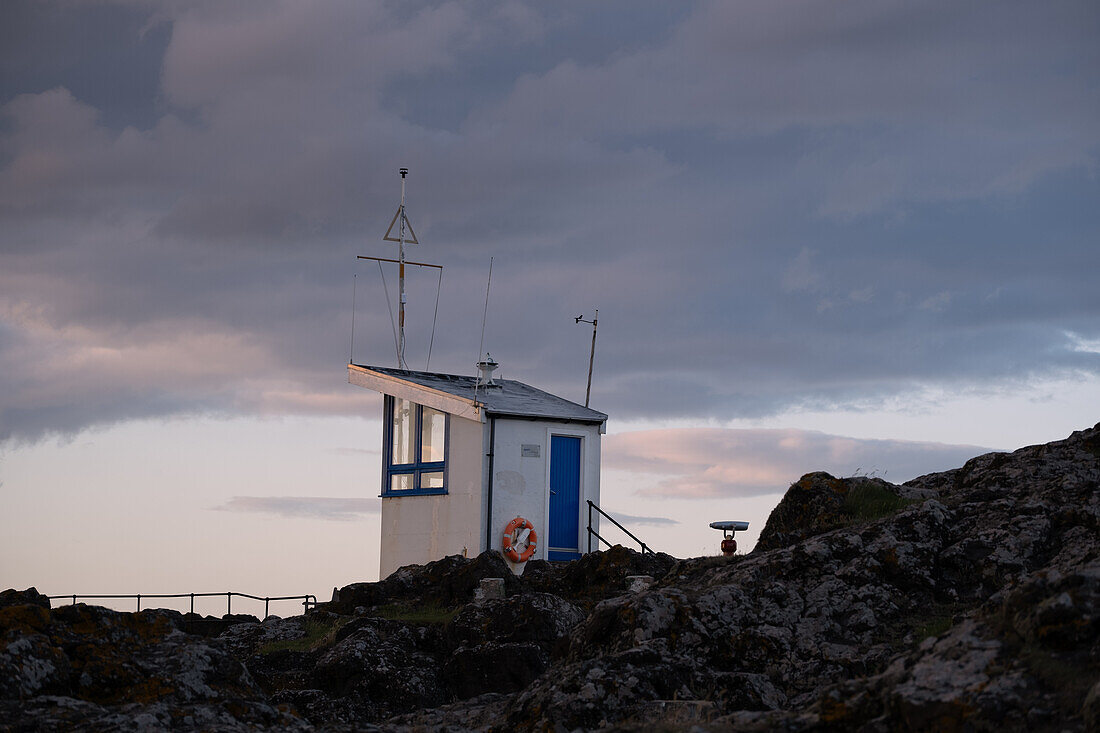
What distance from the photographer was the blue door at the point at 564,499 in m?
21.4

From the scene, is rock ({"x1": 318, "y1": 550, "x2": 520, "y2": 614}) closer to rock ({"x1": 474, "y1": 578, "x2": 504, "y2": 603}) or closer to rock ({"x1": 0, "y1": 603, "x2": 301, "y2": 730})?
rock ({"x1": 474, "y1": 578, "x2": 504, "y2": 603})

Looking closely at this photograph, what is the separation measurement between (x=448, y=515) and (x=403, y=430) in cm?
258


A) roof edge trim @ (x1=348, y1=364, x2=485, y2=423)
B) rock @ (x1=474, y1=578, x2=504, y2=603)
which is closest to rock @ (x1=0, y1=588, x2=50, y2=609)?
rock @ (x1=474, y1=578, x2=504, y2=603)

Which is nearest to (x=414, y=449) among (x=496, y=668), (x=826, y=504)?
(x=496, y=668)

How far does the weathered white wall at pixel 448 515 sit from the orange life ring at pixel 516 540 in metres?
0.50

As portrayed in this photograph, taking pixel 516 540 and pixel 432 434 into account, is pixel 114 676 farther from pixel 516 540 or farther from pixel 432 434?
pixel 432 434

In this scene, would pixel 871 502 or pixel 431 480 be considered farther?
pixel 431 480

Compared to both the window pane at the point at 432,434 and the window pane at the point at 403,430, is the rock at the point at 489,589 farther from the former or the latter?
the window pane at the point at 403,430

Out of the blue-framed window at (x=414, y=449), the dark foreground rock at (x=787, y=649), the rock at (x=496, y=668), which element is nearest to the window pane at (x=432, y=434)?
the blue-framed window at (x=414, y=449)

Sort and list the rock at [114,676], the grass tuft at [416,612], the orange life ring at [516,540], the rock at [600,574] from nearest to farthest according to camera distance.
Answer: the rock at [114,676] → the grass tuft at [416,612] → the rock at [600,574] → the orange life ring at [516,540]

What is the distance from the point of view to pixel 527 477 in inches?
824

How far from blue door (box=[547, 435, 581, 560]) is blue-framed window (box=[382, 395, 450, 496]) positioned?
88.5 inches

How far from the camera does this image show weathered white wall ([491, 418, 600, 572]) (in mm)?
20594

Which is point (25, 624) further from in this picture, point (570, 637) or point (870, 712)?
point (870, 712)
